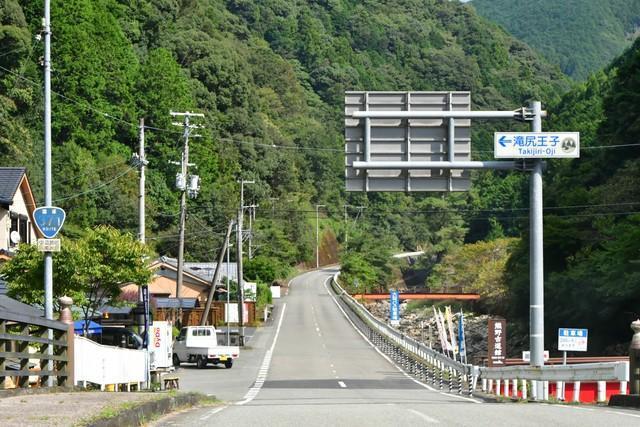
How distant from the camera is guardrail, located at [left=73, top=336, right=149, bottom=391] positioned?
2145 centimetres

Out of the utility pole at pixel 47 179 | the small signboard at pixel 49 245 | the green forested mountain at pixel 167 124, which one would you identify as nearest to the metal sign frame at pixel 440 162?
the small signboard at pixel 49 245

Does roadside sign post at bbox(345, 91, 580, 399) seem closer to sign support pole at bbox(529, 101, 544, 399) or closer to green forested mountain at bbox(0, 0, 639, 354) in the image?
sign support pole at bbox(529, 101, 544, 399)

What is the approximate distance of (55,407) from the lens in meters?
13.7

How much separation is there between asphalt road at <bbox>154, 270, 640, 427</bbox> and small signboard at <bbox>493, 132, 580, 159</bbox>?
5826 mm

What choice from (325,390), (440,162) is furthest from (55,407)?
(325,390)

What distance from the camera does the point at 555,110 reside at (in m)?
130

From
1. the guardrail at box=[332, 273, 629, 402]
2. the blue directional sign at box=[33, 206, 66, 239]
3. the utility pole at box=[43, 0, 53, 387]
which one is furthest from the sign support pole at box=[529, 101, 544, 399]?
the utility pole at box=[43, 0, 53, 387]

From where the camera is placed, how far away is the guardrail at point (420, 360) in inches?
1388

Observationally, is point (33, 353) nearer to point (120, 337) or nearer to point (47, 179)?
point (47, 179)

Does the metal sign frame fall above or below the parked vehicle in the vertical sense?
above

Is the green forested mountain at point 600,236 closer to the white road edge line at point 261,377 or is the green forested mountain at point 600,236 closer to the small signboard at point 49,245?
the white road edge line at point 261,377

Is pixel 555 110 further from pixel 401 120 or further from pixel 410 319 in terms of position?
pixel 401 120

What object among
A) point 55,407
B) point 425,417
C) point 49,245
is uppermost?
point 49,245

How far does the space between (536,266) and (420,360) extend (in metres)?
23.2
